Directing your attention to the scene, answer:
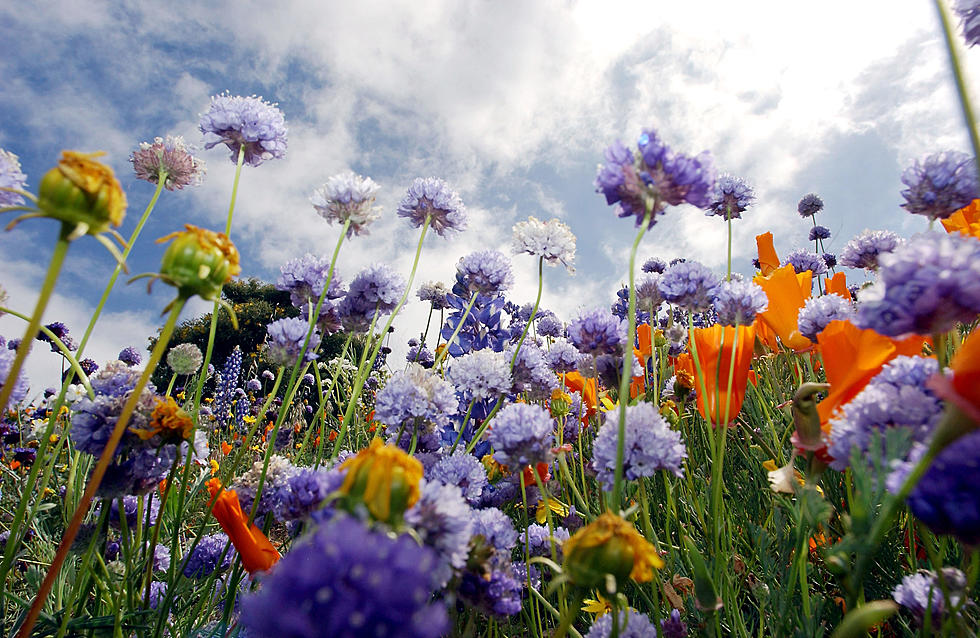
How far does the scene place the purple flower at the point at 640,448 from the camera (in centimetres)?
105

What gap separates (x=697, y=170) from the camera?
2.81 feet

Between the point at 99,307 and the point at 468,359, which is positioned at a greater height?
the point at 468,359

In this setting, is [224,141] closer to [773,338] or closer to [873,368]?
[873,368]

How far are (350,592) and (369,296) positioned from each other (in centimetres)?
157

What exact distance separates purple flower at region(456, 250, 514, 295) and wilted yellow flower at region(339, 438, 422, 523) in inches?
62.4

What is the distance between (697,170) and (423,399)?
0.88 metres

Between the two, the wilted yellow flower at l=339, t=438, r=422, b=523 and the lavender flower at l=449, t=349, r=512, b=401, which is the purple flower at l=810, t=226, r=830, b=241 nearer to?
the lavender flower at l=449, t=349, r=512, b=401

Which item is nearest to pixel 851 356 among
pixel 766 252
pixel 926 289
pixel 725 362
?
pixel 725 362

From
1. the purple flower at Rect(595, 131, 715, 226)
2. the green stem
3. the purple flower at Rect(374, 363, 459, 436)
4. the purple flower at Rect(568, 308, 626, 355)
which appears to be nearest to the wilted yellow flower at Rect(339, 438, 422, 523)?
the green stem

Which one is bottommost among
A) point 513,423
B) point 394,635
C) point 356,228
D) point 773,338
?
Result: point 394,635

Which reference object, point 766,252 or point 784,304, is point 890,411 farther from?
point 766,252

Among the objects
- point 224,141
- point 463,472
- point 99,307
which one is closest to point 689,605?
point 463,472

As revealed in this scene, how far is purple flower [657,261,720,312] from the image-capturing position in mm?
1688

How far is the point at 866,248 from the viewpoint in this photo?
7.94 feet
